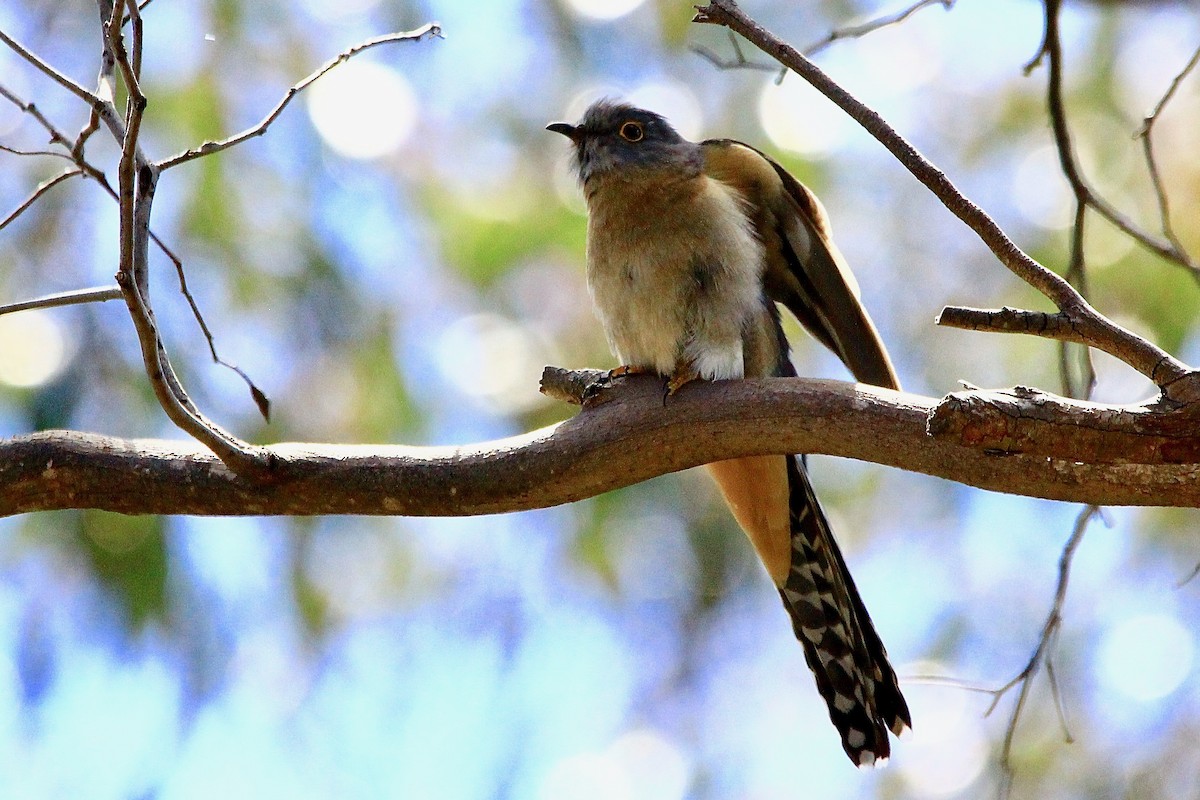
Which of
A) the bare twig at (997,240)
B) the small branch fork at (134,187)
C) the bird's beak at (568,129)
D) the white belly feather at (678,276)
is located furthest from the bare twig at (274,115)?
the bird's beak at (568,129)

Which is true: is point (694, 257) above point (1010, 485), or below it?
above

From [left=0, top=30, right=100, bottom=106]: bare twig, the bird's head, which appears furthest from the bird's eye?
[left=0, top=30, right=100, bottom=106]: bare twig

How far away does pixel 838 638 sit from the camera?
398 centimetres

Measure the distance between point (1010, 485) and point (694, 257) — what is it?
1.51m

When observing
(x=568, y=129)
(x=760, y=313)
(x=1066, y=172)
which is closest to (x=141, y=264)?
(x=760, y=313)

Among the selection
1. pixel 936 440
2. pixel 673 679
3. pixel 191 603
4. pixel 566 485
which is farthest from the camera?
pixel 673 679

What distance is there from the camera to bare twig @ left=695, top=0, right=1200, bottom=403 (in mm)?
2412

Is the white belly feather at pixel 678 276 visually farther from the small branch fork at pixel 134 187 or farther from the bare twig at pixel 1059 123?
the small branch fork at pixel 134 187

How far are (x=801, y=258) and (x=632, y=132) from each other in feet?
2.83

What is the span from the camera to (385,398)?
6.27 meters

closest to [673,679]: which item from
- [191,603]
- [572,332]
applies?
[572,332]

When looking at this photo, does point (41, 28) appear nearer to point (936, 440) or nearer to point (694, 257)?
point (694, 257)

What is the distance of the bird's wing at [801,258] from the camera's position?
3934 mm

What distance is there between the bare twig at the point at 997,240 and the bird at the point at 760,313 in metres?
1.07
